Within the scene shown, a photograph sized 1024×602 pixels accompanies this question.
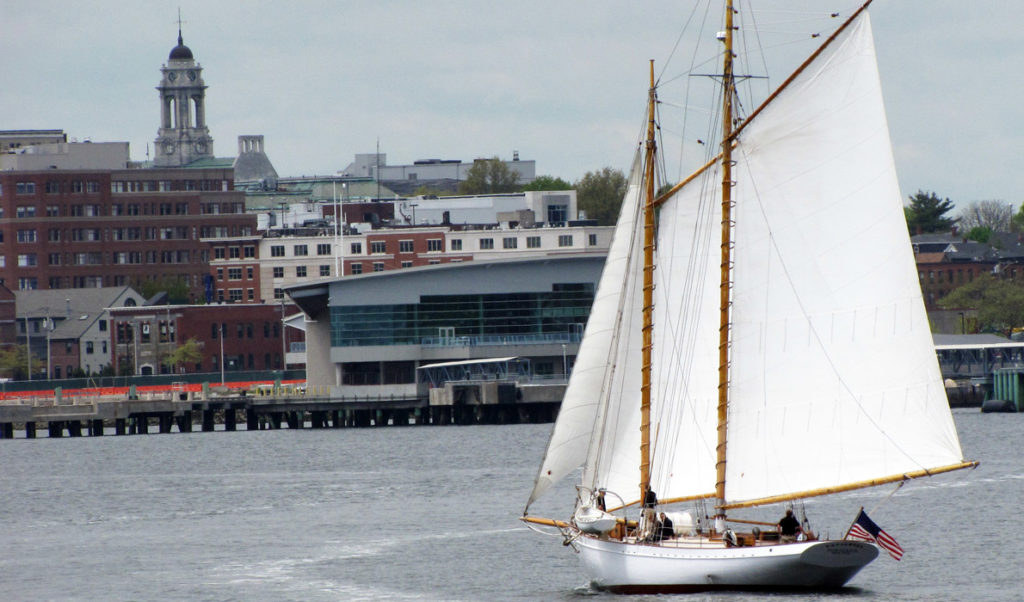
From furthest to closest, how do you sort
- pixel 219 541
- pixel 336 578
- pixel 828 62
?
pixel 219 541 → pixel 336 578 → pixel 828 62

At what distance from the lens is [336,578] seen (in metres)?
50.0

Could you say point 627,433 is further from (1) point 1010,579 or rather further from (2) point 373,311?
(2) point 373,311

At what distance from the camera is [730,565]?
41.2 m

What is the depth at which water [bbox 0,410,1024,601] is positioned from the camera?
47875 millimetres

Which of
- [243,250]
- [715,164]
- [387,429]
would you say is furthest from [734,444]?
[243,250]

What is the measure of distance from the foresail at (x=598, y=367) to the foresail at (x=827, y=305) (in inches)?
105

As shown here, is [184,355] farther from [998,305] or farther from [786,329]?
[786,329]

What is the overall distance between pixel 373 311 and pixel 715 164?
9456 cm

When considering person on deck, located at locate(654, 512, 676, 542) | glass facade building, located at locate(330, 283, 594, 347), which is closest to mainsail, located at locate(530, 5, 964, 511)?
person on deck, located at locate(654, 512, 676, 542)

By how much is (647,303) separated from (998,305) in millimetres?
149396

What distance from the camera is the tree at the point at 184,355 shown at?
178m

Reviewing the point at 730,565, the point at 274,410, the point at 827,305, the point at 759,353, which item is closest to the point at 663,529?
the point at 730,565

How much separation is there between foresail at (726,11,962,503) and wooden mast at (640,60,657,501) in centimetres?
204

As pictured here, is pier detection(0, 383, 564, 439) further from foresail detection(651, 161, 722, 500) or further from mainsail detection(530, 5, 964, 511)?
mainsail detection(530, 5, 964, 511)
